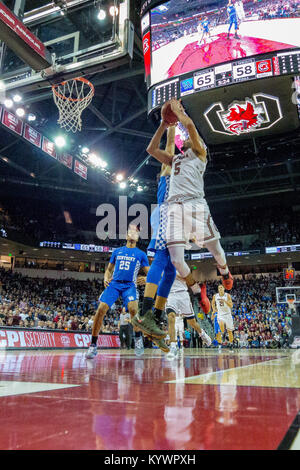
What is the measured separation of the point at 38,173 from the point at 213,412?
24374mm

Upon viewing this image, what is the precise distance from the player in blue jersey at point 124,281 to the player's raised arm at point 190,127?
1.90 m

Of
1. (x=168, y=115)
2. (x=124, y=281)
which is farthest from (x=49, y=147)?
(x=168, y=115)

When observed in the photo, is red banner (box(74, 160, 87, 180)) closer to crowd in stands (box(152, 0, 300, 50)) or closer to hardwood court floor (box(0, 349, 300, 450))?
crowd in stands (box(152, 0, 300, 50))

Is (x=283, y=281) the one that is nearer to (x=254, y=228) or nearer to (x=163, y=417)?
(x=254, y=228)

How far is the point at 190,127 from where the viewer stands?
332 cm

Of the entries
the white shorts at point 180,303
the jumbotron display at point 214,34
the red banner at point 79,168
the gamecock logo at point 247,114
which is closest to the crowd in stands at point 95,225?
the red banner at point 79,168

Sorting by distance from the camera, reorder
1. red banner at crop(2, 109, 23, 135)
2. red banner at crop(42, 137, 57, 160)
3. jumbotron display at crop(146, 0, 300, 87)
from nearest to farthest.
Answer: jumbotron display at crop(146, 0, 300, 87) → red banner at crop(2, 109, 23, 135) → red banner at crop(42, 137, 57, 160)

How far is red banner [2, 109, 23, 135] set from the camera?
1336 cm

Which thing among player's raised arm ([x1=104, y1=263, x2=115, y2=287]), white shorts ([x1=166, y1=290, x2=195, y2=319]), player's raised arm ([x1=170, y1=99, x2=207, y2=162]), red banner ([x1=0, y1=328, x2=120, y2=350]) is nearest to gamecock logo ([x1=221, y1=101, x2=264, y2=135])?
white shorts ([x1=166, y1=290, x2=195, y2=319])

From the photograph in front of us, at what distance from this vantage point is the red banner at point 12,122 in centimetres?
1336

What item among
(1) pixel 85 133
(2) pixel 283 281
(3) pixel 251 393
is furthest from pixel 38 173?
(3) pixel 251 393

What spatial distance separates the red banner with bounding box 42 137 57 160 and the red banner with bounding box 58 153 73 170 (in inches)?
16.7

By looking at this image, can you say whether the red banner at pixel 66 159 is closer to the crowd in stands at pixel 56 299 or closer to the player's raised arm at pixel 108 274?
the crowd in stands at pixel 56 299
